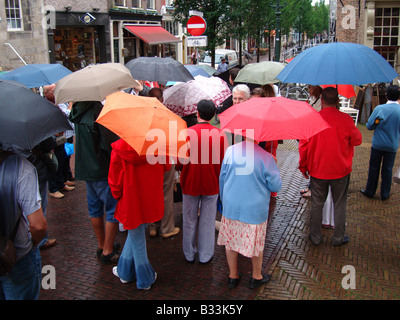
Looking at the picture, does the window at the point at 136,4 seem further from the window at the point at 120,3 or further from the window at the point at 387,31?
the window at the point at 387,31

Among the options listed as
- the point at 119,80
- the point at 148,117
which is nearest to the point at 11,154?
the point at 148,117

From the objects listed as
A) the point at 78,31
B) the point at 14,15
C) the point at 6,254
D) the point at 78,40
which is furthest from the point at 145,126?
the point at 78,31

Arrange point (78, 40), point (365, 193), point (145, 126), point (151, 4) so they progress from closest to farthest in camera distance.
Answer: point (145, 126) < point (365, 193) < point (78, 40) < point (151, 4)

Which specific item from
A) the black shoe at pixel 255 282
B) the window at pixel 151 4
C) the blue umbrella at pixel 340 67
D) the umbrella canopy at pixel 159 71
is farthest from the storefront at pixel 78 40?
the black shoe at pixel 255 282

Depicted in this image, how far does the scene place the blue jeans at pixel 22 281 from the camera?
→ 102 inches

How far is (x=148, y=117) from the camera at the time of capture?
3330 millimetres

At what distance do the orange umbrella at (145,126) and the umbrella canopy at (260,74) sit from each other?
11.9 ft

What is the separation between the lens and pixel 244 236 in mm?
3760

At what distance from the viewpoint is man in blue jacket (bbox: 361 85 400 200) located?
598cm

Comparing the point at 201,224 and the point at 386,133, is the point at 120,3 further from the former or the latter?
the point at 201,224

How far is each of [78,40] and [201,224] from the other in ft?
66.5

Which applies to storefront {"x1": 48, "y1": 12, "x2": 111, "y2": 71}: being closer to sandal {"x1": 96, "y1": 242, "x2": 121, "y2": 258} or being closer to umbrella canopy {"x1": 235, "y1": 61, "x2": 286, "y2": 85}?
umbrella canopy {"x1": 235, "y1": 61, "x2": 286, "y2": 85}

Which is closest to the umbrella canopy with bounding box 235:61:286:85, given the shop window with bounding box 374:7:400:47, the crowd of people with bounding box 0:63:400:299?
the crowd of people with bounding box 0:63:400:299
